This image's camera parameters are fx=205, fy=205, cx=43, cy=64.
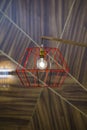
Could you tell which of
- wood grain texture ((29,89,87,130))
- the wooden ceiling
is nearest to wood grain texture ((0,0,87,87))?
the wooden ceiling

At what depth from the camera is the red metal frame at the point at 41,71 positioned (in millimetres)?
2088

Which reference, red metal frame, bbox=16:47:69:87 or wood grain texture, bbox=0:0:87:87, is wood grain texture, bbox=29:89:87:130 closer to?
red metal frame, bbox=16:47:69:87

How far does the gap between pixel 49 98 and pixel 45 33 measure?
0.67 metres

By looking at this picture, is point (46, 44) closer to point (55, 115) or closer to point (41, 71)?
point (41, 71)

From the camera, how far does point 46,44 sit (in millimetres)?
2111

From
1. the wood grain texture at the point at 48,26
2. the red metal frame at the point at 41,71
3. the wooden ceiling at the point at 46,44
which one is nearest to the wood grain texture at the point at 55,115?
the wooden ceiling at the point at 46,44

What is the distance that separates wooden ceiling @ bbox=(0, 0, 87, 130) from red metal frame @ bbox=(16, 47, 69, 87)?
50 mm

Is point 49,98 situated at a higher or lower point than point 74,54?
lower

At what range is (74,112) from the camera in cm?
207

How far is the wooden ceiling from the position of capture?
6.78 feet

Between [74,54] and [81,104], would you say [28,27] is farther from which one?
[81,104]

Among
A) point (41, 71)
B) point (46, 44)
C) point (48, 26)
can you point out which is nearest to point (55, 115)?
point (41, 71)

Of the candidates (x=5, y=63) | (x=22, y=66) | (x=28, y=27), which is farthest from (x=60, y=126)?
(x=28, y=27)

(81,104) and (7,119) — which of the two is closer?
(81,104)
